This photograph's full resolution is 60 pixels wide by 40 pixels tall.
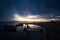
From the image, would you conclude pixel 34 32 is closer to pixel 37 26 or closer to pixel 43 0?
pixel 37 26

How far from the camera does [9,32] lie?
1.16 m

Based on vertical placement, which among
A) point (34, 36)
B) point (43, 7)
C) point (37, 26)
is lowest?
point (34, 36)

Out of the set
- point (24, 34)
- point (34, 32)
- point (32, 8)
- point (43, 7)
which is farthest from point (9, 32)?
point (43, 7)

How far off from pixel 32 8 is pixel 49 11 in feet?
0.78

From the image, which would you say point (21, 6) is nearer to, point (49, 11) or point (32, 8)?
point (32, 8)

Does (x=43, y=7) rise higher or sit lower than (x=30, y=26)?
higher

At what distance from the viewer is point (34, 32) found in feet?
3.85

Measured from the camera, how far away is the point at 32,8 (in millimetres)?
1173

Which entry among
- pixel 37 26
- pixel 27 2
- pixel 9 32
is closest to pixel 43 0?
pixel 27 2

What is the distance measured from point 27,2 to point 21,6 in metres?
0.10

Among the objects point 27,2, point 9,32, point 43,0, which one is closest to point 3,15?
point 9,32

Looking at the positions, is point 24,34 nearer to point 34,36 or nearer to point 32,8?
point 34,36

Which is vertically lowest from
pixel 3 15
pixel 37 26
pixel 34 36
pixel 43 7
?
pixel 34 36

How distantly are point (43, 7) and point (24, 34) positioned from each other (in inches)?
18.1
